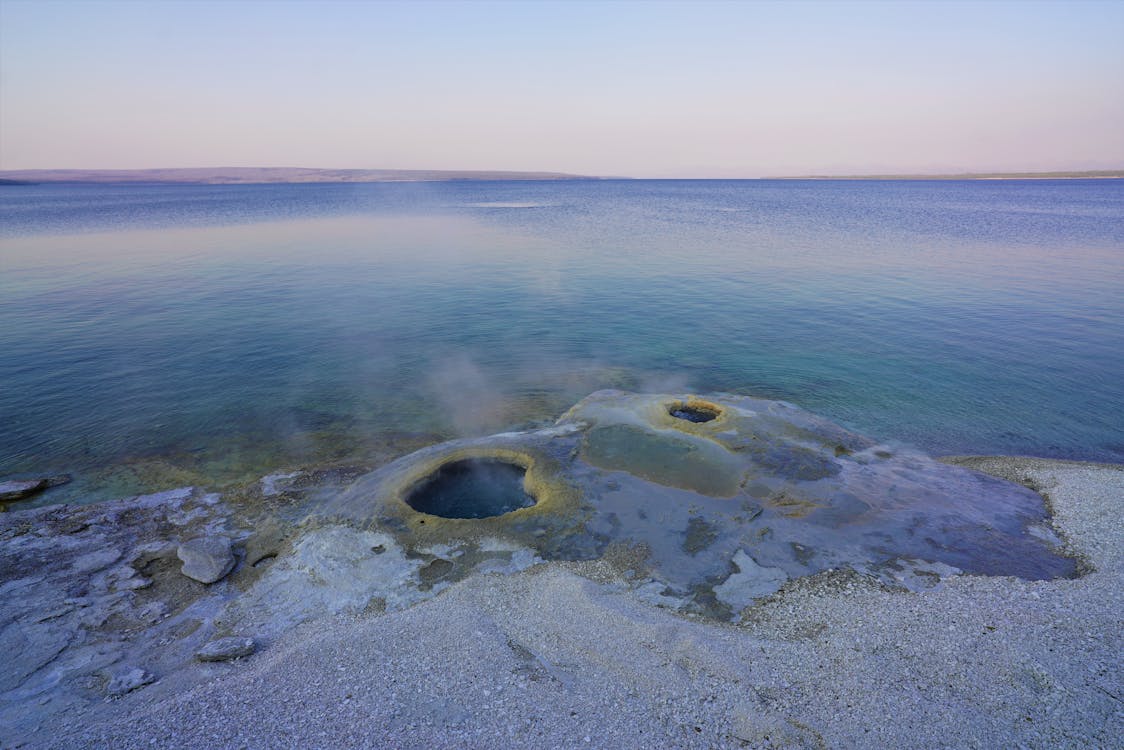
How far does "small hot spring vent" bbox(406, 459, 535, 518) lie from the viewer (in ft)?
46.6

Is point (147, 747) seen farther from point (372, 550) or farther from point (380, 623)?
point (372, 550)

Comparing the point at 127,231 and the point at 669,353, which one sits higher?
the point at 127,231

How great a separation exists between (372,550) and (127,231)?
2878 inches

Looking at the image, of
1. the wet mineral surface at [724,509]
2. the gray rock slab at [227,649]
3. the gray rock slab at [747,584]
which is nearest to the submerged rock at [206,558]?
the wet mineral surface at [724,509]

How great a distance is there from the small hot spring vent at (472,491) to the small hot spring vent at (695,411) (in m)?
6.50

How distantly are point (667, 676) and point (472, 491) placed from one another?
7865 mm

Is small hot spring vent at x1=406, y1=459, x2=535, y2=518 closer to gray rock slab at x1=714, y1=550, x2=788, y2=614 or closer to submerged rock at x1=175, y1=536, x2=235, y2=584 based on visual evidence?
submerged rock at x1=175, y1=536, x2=235, y2=584

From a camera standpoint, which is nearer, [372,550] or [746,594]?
[746,594]

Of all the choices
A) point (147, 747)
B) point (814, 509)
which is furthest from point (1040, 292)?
point (147, 747)

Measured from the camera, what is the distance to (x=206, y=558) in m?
11.9

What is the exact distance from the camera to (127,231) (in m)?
63.3

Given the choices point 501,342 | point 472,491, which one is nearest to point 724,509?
point 472,491

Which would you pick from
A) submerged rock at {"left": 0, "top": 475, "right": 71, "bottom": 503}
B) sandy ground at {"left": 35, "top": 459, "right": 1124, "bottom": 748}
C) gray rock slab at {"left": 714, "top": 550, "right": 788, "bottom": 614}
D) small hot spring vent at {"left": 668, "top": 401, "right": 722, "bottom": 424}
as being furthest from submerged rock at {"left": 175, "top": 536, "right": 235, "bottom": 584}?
small hot spring vent at {"left": 668, "top": 401, "right": 722, "bottom": 424}

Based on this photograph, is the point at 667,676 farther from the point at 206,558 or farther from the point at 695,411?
the point at 695,411
